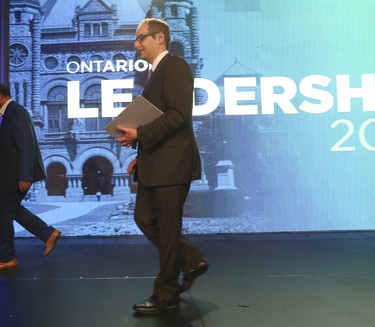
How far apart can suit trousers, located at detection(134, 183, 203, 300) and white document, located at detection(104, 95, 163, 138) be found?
1.15ft

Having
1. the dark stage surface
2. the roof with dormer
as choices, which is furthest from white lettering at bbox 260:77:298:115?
the roof with dormer

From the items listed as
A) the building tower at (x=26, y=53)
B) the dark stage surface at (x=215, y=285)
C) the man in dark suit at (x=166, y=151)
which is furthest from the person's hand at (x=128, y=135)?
the building tower at (x=26, y=53)

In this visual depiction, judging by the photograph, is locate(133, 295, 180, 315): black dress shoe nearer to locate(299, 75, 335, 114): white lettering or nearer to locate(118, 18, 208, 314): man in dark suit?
locate(118, 18, 208, 314): man in dark suit

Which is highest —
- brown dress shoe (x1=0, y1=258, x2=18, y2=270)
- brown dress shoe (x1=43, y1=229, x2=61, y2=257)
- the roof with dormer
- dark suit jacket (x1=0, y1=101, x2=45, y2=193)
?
the roof with dormer

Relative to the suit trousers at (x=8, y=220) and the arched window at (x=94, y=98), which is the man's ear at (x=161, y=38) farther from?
the arched window at (x=94, y=98)

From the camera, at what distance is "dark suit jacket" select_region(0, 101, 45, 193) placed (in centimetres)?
306

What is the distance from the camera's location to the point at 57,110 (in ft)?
14.6

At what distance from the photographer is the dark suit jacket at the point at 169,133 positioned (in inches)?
79.3

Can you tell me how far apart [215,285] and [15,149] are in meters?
1.86

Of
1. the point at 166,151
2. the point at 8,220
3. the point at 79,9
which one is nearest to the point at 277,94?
the point at 79,9

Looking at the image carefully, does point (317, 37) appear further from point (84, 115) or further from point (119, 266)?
point (119, 266)

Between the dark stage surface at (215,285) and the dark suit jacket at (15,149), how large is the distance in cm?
70

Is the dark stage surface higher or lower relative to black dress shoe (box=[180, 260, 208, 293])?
lower

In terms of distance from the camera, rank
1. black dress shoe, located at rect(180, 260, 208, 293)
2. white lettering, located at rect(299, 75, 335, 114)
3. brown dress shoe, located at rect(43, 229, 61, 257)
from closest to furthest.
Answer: black dress shoe, located at rect(180, 260, 208, 293), brown dress shoe, located at rect(43, 229, 61, 257), white lettering, located at rect(299, 75, 335, 114)
